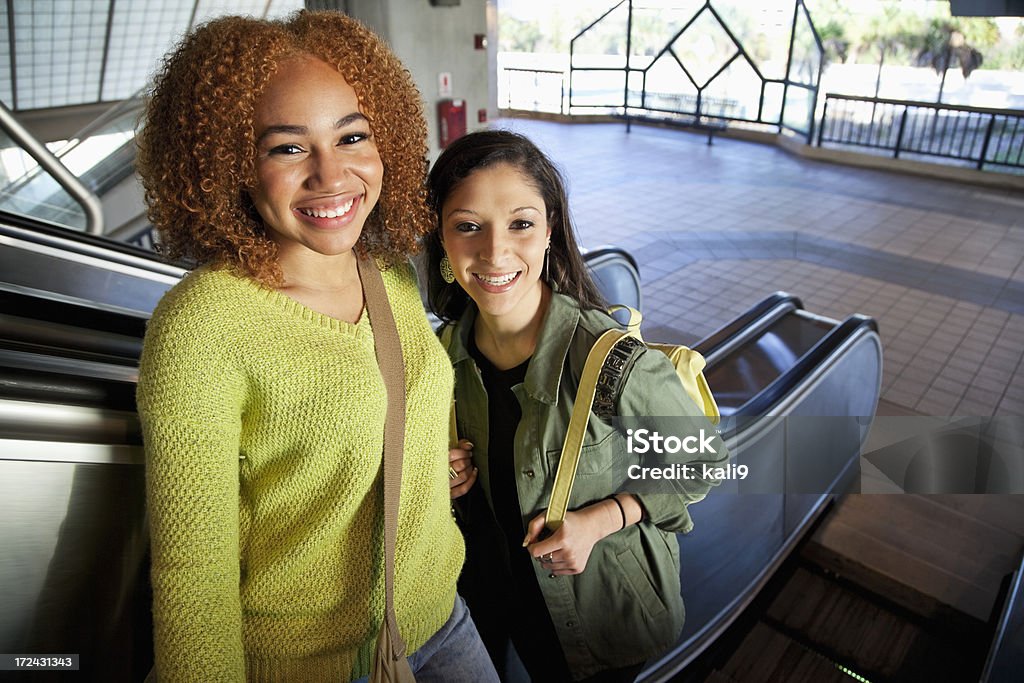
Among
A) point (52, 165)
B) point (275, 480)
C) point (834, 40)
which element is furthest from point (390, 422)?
point (834, 40)

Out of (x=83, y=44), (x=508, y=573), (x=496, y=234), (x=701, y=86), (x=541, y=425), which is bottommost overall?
(x=508, y=573)

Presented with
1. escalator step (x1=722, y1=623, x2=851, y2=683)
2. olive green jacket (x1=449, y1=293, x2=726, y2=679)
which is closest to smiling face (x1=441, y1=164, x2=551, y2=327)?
olive green jacket (x1=449, y1=293, x2=726, y2=679)

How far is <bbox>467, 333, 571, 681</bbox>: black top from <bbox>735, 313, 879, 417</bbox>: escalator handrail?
3.10 feet

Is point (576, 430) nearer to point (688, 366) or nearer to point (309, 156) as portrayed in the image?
point (688, 366)

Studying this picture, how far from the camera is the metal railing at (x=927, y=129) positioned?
29.2 ft

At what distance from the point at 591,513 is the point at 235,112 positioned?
911mm

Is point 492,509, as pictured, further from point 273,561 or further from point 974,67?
point 974,67

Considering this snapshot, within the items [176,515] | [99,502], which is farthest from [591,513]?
[99,502]

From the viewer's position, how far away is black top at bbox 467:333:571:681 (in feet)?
4.75

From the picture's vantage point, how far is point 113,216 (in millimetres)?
4977

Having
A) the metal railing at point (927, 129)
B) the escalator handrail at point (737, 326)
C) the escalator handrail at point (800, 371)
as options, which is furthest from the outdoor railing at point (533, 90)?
the escalator handrail at point (800, 371)

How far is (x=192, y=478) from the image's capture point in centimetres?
91

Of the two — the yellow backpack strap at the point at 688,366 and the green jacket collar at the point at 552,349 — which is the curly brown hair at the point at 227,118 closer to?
the green jacket collar at the point at 552,349

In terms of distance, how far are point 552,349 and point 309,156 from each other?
1.82ft
